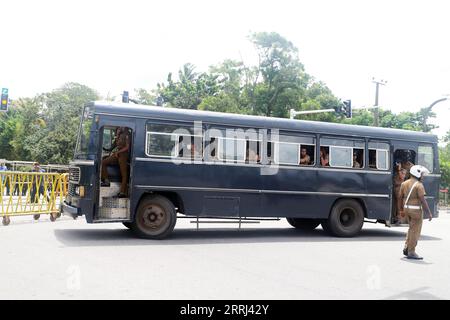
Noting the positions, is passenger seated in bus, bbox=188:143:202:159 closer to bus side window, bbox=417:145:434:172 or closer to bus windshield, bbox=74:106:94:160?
bus windshield, bbox=74:106:94:160

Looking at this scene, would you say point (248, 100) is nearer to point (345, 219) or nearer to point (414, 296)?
point (345, 219)

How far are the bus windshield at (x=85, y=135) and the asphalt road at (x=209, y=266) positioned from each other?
180cm

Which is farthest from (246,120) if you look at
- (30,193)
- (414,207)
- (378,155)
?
(30,193)

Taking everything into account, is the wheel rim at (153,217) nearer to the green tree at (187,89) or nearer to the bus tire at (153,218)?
the bus tire at (153,218)

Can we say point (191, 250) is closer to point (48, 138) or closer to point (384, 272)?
point (384, 272)

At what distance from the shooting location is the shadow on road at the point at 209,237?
10172 mm

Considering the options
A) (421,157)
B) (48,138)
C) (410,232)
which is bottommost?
(410,232)

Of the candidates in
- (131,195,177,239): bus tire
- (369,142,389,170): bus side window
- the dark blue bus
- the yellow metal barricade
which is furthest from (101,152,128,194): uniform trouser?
(369,142,389,170): bus side window

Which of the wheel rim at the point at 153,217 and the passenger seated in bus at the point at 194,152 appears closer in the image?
the wheel rim at the point at 153,217

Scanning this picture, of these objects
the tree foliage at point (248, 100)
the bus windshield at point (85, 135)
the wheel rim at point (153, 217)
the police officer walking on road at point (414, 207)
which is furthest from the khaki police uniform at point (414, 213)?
the tree foliage at point (248, 100)

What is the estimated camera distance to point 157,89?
68.1m
